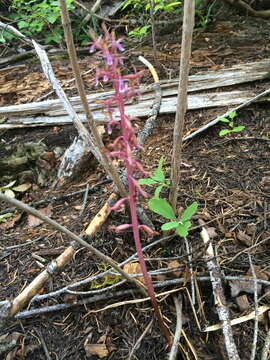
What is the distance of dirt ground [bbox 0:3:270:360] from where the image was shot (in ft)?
5.29

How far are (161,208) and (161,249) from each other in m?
0.36

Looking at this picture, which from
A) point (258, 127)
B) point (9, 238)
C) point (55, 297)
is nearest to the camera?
point (55, 297)

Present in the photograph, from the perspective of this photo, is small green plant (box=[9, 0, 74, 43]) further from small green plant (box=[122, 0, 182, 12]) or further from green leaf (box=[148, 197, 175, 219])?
green leaf (box=[148, 197, 175, 219])

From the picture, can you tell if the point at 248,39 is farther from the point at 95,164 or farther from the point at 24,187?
the point at 24,187

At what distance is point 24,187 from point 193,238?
5.74 ft

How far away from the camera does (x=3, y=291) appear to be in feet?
6.18

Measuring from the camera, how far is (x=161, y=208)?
1.72 meters

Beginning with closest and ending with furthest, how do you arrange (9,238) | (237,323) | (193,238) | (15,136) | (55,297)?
(237,323) → (55,297) → (193,238) → (9,238) → (15,136)

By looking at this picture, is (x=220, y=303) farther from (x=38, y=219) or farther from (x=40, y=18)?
(x=40, y=18)

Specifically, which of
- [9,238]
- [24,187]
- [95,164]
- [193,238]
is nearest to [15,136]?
[24,187]

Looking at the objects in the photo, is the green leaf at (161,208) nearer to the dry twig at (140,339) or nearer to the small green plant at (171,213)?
the small green plant at (171,213)

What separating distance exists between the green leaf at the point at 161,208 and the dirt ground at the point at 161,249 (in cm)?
26

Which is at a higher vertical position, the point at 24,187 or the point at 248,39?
the point at 248,39

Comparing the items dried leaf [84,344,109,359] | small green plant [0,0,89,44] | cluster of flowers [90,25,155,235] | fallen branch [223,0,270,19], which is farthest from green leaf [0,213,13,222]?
fallen branch [223,0,270,19]
